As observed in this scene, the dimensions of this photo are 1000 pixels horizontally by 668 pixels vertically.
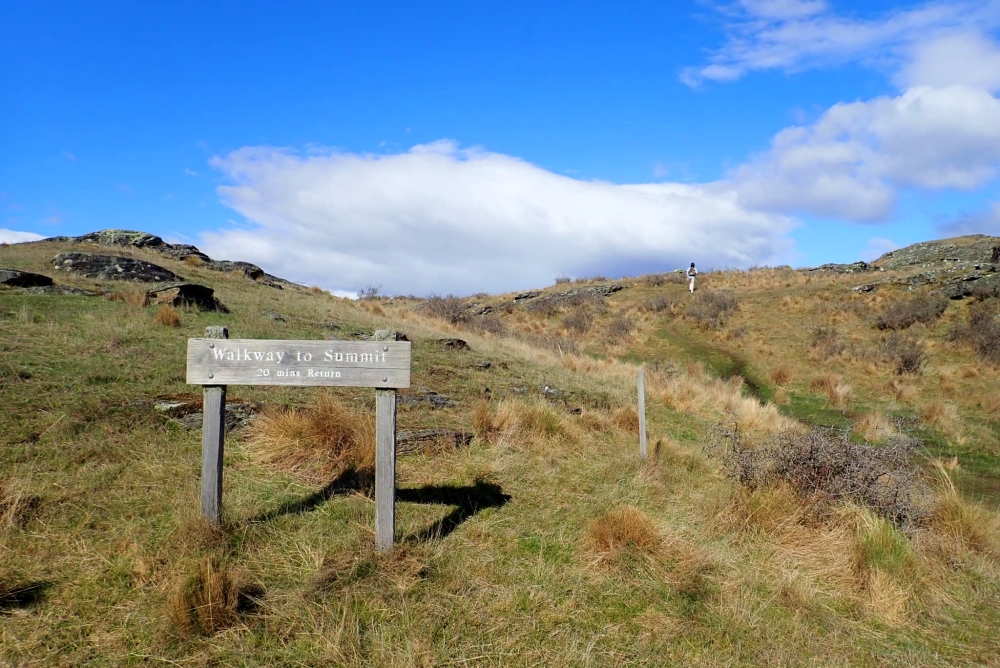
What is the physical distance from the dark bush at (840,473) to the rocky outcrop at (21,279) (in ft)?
51.0

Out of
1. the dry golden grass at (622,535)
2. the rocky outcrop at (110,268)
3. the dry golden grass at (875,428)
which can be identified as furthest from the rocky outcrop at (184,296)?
the dry golden grass at (875,428)

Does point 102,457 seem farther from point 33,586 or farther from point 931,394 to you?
point 931,394

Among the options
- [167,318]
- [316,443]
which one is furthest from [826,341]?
[167,318]

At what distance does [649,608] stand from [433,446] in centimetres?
377

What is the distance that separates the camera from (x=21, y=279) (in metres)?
13.9

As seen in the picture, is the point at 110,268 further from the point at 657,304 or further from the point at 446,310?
the point at 657,304

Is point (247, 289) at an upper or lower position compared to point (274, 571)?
upper

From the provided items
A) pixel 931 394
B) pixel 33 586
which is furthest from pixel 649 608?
pixel 931 394

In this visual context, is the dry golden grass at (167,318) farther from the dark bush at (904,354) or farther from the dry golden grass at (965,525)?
the dark bush at (904,354)

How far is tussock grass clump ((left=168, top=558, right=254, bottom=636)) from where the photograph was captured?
4.04 m

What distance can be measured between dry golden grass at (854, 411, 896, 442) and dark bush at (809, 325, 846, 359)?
27.8ft

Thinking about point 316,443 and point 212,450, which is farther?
point 316,443

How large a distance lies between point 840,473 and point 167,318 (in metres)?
11.9

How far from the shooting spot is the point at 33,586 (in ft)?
14.2
